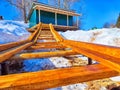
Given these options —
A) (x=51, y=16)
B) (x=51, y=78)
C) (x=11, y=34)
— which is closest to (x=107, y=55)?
(x=51, y=78)

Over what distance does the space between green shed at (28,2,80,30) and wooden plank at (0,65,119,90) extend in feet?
39.7

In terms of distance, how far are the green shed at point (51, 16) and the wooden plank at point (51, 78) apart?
1209cm

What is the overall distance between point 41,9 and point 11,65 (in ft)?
36.3

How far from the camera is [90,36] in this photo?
666 centimetres

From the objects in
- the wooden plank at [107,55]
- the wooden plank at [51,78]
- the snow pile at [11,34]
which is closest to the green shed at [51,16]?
the snow pile at [11,34]

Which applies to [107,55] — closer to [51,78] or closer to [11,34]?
[51,78]

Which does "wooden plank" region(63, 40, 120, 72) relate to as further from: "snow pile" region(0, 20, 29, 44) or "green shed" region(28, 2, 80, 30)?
"green shed" region(28, 2, 80, 30)

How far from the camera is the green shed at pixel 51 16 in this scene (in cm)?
1366

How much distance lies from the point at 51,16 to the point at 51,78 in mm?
14288

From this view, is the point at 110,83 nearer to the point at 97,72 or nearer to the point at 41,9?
the point at 97,72

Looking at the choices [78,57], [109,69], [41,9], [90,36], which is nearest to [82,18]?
[41,9]

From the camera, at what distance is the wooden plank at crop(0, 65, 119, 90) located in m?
0.78

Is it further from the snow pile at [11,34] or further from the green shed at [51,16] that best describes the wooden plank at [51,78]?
the green shed at [51,16]

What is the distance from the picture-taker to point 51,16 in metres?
14.8
